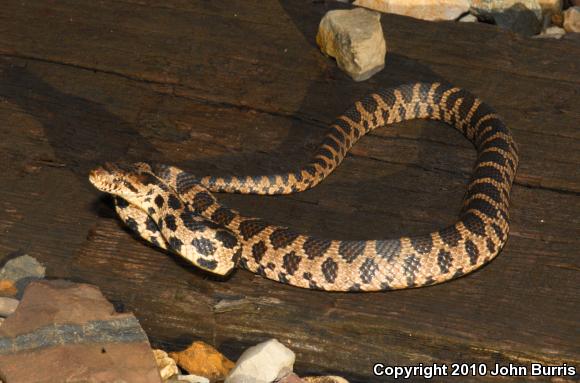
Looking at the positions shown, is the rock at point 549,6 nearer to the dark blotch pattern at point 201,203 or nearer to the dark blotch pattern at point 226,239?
the dark blotch pattern at point 201,203

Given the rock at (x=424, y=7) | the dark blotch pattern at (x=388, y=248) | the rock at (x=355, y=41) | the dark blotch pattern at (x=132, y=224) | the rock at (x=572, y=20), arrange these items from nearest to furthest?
the dark blotch pattern at (x=388, y=248), the dark blotch pattern at (x=132, y=224), the rock at (x=355, y=41), the rock at (x=424, y=7), the rock at (x=572, y=20)

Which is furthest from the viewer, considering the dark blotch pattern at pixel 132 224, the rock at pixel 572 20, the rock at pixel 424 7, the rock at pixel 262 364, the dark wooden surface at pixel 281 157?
the rock at pixel 572 20

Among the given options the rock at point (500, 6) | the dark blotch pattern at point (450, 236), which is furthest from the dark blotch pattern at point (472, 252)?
the rock at point (500, 6)

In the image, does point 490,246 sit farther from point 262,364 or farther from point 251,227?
point 262,364

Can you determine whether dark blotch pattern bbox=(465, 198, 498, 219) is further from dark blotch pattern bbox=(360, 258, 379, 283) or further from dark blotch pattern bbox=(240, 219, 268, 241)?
dark blotch pattern bbox=(240, 219, 268, 241)

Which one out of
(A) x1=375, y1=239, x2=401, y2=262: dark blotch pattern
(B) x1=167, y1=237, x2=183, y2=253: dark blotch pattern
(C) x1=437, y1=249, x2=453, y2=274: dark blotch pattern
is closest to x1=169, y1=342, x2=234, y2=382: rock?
(B) x1=167, y1=237, x2=183, y2=253: dark blotch pattern

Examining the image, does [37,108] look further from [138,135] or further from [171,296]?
[171,296]

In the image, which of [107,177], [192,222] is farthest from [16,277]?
[192,222]
